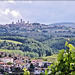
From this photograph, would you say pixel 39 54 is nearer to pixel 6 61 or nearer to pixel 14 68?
pixel 6 61

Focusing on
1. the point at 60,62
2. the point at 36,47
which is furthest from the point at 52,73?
the point at 36,47

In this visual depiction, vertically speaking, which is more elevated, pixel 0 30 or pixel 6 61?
pixel 0 30

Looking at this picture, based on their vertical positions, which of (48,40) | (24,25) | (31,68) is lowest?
(31,68)

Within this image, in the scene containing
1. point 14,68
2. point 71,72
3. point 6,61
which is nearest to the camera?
point 71,72

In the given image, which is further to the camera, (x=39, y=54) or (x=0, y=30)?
(x=0, y=30)

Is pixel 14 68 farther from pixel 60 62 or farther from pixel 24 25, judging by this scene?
pixel 24 25

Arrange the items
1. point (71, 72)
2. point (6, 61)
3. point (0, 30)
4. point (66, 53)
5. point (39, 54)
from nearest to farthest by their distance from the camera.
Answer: point (71, 72) → point (66, 53) → point (6, 61) → point (39, 54) → point (0, 30)

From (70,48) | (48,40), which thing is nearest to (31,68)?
(70,48)
